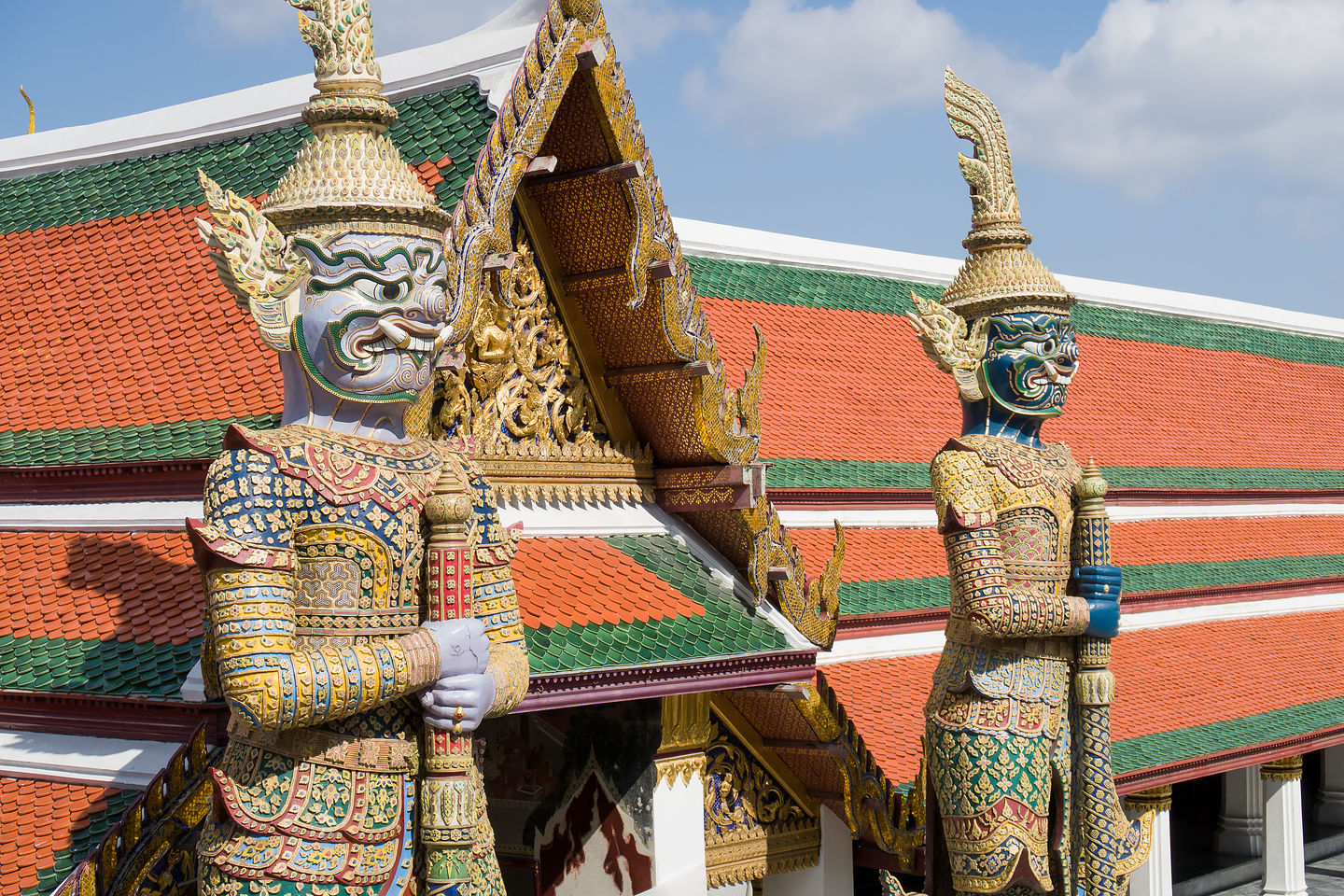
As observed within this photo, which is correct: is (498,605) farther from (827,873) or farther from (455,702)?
(827,873)

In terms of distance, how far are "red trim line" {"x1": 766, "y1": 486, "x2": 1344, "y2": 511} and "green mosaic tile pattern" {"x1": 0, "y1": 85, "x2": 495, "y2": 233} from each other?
3641 mm

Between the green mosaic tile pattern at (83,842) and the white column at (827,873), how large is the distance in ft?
11.8

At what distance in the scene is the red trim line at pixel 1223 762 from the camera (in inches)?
343

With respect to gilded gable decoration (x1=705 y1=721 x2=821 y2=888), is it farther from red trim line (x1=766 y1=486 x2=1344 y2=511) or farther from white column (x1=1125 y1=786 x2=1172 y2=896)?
white column (x1=1125 y1=786 x2=1172 y2=896)

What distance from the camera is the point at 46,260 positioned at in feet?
23.5

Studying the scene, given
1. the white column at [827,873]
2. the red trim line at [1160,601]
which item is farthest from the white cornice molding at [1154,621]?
the white column at [827,873]

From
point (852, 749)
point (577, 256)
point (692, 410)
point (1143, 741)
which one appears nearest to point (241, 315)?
point (577, 256)

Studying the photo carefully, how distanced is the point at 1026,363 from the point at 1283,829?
24.7 ft

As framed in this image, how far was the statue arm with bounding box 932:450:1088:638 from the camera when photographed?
5875 mm

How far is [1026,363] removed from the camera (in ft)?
20.6

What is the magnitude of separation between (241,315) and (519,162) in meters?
1.46

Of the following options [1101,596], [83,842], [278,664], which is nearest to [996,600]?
[1101,596]

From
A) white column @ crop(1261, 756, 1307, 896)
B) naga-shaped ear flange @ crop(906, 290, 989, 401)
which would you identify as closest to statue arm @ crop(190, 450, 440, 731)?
naga-shaped ear flange @ crop(906, 290, 989, 401)

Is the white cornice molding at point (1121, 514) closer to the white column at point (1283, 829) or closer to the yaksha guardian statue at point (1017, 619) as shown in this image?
the white column at point (1283, 829)
